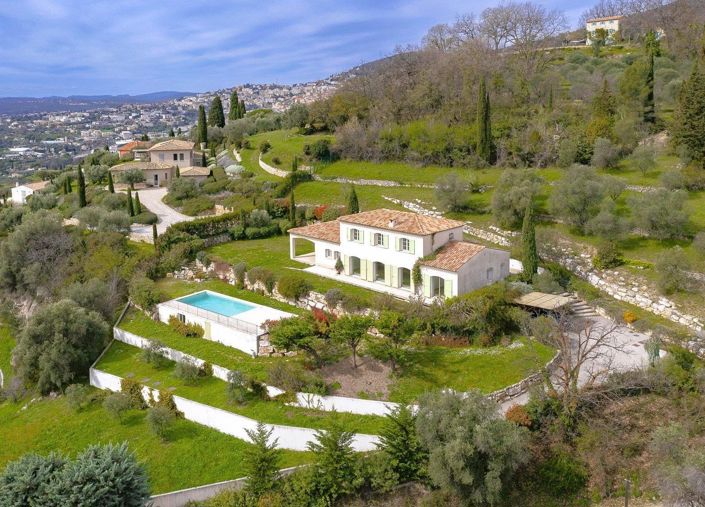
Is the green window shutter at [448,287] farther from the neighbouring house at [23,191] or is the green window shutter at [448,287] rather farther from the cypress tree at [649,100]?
the neighbouring house at [23,191]

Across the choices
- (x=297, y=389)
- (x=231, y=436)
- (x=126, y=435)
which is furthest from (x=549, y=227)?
(x=126, y=435)

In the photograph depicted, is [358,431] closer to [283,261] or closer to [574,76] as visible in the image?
[283,261]

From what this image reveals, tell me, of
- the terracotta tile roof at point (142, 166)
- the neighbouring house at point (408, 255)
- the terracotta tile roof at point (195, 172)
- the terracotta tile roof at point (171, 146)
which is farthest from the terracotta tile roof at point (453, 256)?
the terracotta tile roof at point (171, 146)

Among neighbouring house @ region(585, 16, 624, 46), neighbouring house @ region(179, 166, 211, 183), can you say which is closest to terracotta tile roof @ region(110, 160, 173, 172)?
neighbouring house @ region(179, 166, 211, 183)

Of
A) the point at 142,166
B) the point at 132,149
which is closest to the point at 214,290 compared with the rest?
the point at 142,166

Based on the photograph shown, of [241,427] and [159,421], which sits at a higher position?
[159,421]

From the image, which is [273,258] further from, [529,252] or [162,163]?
[162,163]
